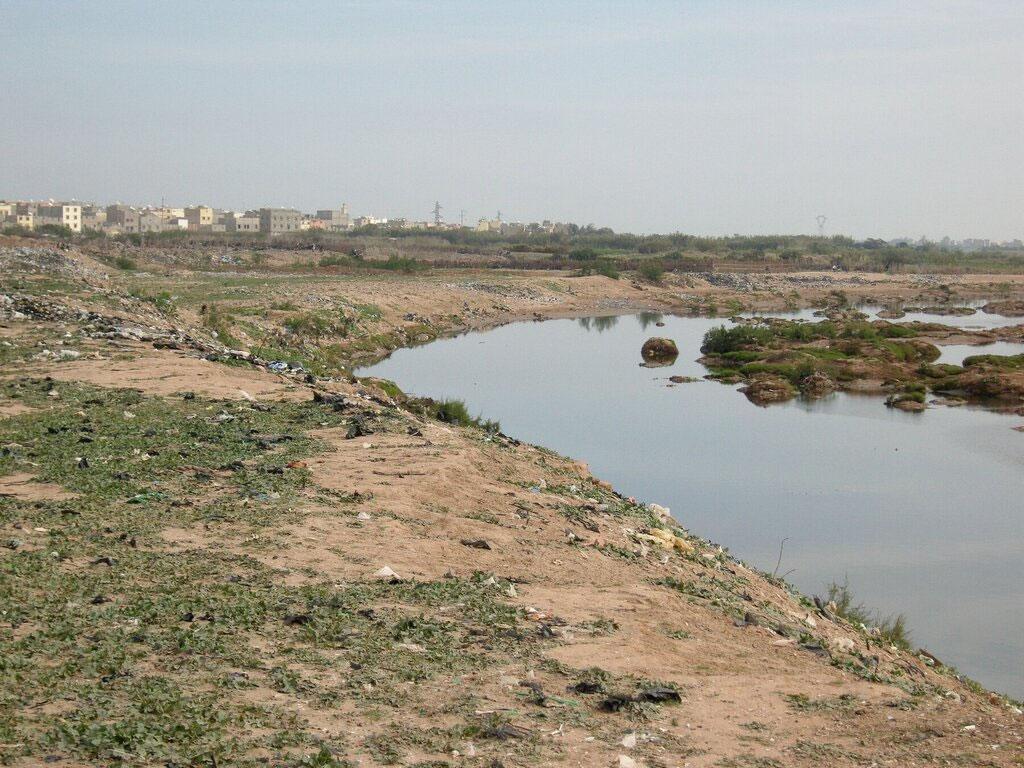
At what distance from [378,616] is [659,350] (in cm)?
2871

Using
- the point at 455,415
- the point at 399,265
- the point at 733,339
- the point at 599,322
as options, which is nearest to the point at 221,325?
the point at 455,415

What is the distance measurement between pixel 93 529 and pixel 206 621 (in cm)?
182

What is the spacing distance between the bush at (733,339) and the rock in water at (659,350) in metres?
1.10

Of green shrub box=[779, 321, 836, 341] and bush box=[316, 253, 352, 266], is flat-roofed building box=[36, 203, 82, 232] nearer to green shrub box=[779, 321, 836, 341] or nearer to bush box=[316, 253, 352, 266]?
bush box=[316, 253, 352, 266]

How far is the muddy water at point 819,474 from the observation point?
11430 mm

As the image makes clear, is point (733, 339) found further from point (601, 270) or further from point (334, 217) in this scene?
point (334, 217)

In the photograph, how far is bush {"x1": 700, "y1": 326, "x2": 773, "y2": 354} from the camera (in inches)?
1341

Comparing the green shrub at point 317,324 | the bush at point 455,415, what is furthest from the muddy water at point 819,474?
the green shrub at point 317,324

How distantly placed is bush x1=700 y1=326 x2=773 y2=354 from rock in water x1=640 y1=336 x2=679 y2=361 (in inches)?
43.2

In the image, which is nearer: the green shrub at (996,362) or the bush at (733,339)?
the green shrub at (996,362)

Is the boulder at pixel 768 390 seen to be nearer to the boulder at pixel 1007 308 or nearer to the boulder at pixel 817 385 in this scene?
the boulder at pixel 817 385

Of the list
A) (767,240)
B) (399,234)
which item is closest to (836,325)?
(399,234)

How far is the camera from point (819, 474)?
57.8 ft

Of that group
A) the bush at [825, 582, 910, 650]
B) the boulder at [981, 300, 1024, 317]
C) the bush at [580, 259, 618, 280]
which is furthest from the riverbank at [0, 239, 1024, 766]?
the bush at [580, 259, 618, 280]
